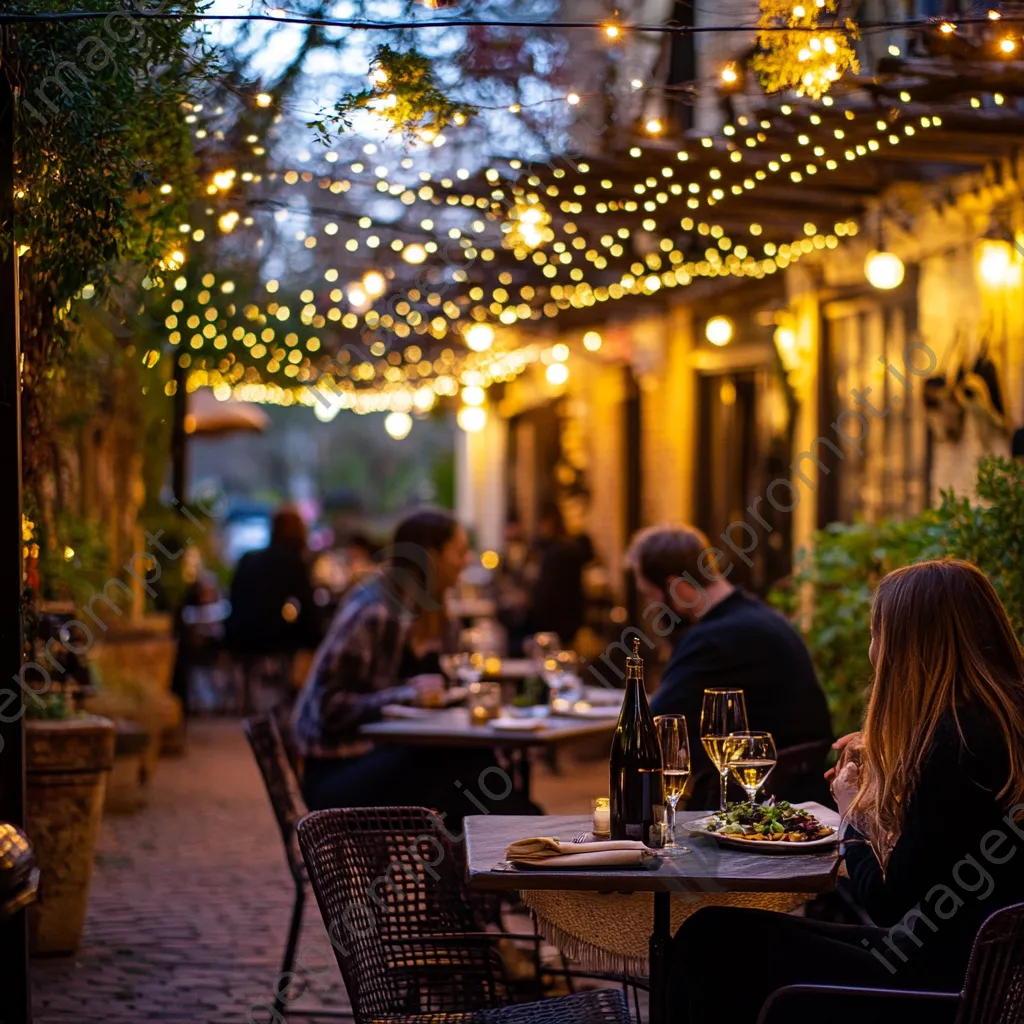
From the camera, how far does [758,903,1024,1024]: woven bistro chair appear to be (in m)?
2.64

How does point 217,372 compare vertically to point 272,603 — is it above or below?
above

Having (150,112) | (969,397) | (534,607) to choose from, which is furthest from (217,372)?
(150,112)

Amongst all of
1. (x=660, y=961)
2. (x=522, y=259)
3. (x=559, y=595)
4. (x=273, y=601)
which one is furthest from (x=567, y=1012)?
(x=273, y=601)

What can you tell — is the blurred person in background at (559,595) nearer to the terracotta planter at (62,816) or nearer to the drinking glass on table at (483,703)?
the drinking glass on table at (483,703)

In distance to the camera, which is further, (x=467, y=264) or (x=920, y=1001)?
(x=467, y=264)

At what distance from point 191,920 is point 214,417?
9.38 metres

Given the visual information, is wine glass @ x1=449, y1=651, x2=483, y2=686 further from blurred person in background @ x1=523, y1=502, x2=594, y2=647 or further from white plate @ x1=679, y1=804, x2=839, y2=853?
blurred person in background @ x1=523, y1=502, x2=594, y2=647

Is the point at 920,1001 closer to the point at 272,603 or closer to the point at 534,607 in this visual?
the point at 534,607

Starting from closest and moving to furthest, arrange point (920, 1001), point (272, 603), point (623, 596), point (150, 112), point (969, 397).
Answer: point (920, 1001) < point (150, 112) < point (969, 397) < point (272, 603) < point (623, 596)

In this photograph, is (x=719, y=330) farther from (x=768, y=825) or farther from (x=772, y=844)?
(x=772, y=844)

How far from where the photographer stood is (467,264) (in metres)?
9.60

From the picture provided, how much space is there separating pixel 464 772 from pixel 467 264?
15.2ft

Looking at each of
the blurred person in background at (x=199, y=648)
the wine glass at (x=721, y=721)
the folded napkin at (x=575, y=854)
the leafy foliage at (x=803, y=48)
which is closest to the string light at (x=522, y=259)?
the leafy foliage at (x=803, y=48)

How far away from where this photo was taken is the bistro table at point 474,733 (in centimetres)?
536
